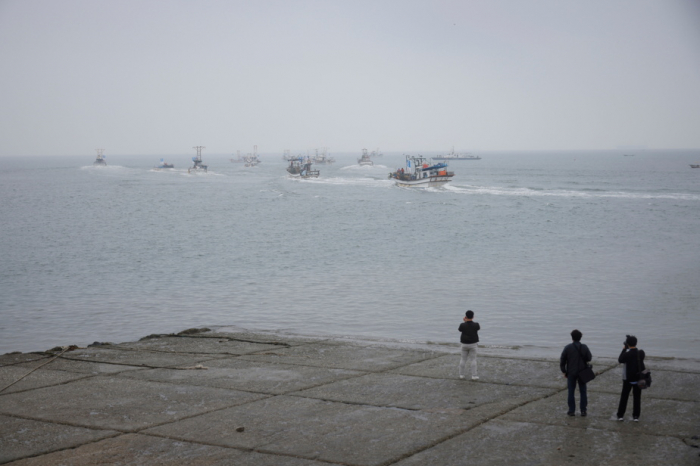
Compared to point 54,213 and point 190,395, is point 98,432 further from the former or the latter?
point 54,213

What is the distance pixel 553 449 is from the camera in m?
8.79

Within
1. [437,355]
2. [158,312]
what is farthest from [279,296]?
[437,355]

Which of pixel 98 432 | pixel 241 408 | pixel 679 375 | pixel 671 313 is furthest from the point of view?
pixel 671 313

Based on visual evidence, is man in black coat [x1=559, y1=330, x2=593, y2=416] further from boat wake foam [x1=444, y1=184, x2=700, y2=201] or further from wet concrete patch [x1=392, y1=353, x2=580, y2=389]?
boat wake foam [x1=444, y1=184, x2=700, y2=201]

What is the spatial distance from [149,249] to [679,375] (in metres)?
35.3

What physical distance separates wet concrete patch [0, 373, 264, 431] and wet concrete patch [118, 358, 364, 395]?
43cm

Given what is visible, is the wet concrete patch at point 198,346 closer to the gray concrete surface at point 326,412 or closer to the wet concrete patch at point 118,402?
the gray concrete surface at point 326,412

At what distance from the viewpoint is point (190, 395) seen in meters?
11.7

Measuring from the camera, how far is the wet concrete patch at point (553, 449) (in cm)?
837

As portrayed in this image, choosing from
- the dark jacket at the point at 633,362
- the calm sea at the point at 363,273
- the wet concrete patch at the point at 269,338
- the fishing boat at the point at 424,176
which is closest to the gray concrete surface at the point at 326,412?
the dark jacket at the point at 633,362

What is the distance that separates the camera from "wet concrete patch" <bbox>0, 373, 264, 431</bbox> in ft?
33.7

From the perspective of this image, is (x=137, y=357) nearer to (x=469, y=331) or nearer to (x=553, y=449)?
(x=469, y=331)

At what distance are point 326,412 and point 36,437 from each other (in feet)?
14.3

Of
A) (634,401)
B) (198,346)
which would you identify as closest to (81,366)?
(198,346)
